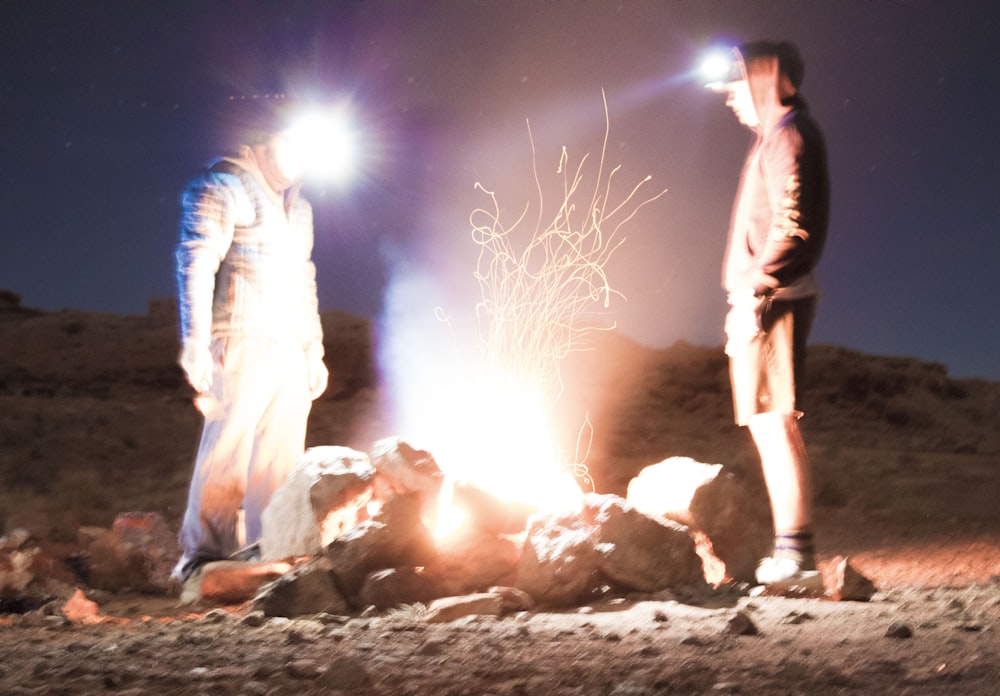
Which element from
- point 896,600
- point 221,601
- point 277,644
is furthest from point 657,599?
point 221,601

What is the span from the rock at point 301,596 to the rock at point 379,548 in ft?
0.31

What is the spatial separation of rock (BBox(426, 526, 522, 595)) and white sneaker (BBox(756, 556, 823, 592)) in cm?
126

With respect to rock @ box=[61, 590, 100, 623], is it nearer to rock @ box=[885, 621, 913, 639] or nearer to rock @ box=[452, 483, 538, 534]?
A: rock @ box=[452, 483, 538, 534]

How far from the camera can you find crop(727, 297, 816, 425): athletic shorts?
4.23 metres

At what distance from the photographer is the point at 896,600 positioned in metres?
4.01

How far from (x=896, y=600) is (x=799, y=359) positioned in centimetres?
120

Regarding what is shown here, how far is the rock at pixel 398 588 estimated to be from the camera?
4152 millimetres

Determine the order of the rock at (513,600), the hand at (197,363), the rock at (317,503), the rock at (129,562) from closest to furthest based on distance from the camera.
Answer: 1. the rock at (513,600)
2. the rock at (317,503)
3. the hand at (197,363)
4. the rock at (129,562)

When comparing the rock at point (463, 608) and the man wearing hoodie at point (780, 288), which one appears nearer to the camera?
the rock at point (463, 608)

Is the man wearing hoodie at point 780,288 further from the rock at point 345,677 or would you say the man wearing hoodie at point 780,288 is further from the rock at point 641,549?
the rock at point 345,677

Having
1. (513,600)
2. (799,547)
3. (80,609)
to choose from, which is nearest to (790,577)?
(799,547)

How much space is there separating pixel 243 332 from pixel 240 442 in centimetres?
69

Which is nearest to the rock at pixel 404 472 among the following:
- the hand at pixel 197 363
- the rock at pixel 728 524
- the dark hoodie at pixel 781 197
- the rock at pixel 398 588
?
the rock at pixel 398 588

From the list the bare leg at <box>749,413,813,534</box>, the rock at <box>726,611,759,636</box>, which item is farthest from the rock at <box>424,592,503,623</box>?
the bare leg at <box>749,413,813,534</box>
